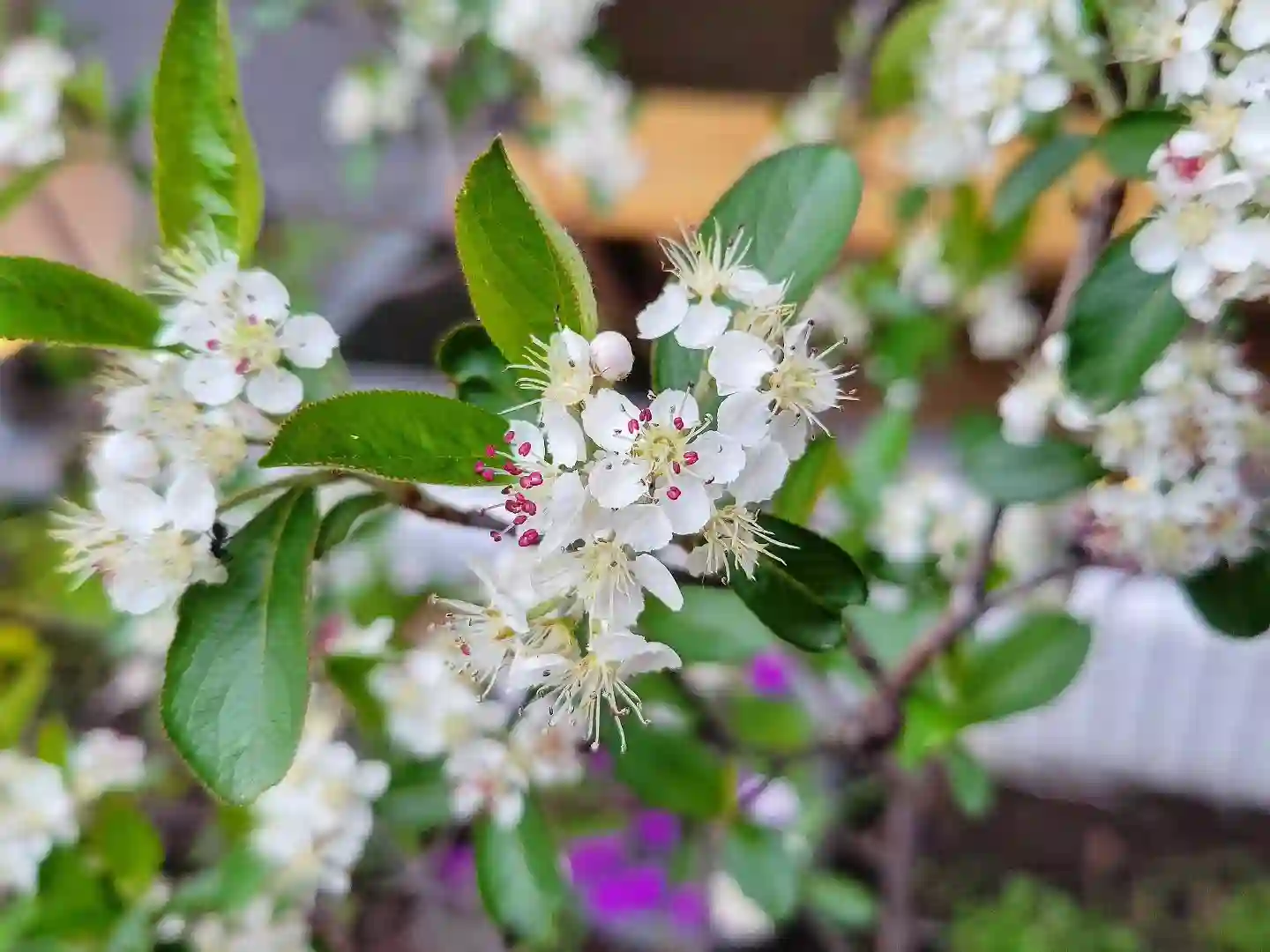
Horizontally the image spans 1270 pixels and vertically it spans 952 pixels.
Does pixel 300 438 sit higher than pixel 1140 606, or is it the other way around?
pixel 300 438

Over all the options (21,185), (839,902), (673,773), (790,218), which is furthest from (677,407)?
(839,902)

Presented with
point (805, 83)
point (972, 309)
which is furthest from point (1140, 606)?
point (805, 83)

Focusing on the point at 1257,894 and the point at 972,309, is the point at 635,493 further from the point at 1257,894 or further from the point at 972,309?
A: the point at 1257,894

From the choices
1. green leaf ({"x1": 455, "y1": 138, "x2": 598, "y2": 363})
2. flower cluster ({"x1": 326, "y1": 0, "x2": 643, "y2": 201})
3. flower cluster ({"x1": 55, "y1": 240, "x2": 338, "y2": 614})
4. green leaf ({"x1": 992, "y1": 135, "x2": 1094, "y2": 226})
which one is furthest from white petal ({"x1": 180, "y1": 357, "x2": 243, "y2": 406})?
flower cluster ({"x1": 326, "y1": 0, "x2": 643, "y2": 201})

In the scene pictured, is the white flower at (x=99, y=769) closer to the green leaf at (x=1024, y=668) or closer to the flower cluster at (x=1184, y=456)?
the green leaf at (x=1024, y=668)

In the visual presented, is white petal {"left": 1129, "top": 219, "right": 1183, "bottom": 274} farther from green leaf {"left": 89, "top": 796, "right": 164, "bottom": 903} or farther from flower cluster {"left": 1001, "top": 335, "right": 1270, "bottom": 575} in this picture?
green leaf {"left": 89, "top": 796, "right": 164, "bottom": 903}

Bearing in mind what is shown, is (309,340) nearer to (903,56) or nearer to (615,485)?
(615,485)

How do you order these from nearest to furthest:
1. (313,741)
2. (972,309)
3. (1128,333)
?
(1128,333), (313,741), (972,309)
